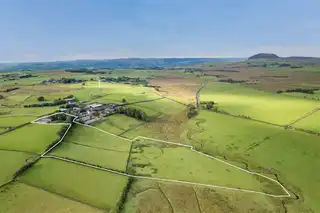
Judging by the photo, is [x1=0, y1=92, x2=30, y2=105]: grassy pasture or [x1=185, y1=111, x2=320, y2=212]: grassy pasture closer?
[x1=185, y1=111, x2=320, y2=212]: grassy pasture

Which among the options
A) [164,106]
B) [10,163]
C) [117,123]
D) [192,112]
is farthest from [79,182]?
[164,106]

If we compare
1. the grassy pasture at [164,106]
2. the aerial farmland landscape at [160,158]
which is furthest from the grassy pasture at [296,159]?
the grassy pasture at [164,106]

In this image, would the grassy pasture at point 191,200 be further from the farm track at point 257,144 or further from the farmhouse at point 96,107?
the farmhouse at point 96,107

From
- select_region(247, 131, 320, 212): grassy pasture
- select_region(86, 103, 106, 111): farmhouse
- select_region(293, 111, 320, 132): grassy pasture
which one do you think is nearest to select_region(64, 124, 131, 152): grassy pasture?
select_region(86, 103, 106, 111): farmhouse

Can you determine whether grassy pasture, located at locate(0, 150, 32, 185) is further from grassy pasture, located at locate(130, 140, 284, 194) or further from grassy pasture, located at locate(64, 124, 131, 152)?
grassy pasture, located at locate(130, 140, 284, 194)

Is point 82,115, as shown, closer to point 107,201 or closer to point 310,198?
point 107,201

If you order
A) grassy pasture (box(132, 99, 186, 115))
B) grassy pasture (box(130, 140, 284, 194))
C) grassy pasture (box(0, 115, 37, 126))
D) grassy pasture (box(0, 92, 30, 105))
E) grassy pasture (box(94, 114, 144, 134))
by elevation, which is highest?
grassy pasture (box(0, 115, 37, 126))

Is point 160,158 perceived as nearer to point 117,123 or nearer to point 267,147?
point 267,147
